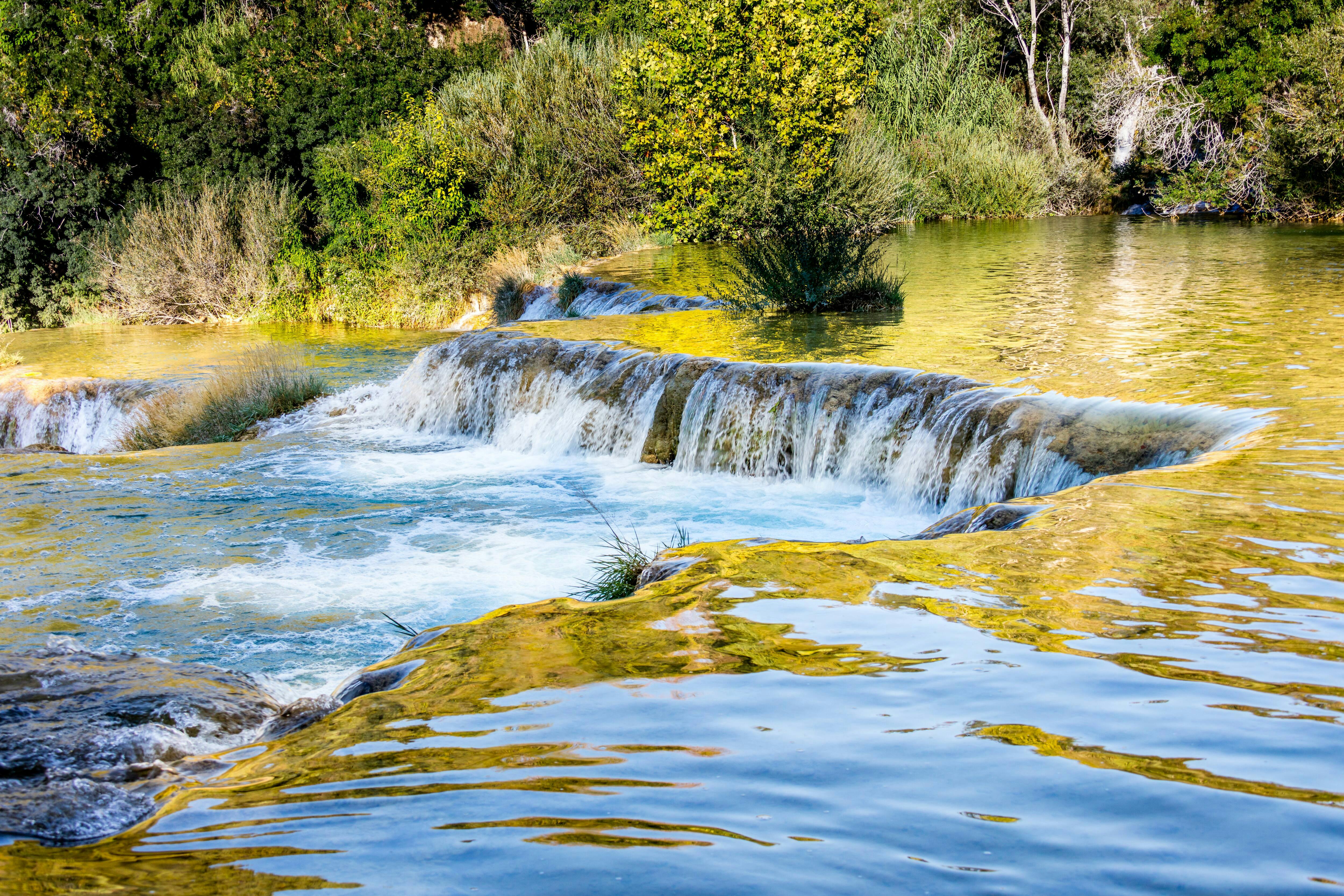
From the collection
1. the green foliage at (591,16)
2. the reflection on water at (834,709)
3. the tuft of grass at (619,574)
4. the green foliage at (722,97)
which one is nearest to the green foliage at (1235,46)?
the green foliage at (722,97)

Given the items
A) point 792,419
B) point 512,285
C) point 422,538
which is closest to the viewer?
point 422,538

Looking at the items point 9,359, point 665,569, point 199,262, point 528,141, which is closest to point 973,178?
point 528,141

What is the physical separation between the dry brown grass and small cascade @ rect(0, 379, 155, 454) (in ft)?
30.5

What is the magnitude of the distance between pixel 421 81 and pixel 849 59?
10491 millimetres

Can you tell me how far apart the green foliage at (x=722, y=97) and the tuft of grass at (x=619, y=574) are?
13.5 meters

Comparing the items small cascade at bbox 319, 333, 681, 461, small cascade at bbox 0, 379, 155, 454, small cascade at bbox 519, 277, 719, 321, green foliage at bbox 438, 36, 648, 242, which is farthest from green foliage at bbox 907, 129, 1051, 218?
small cascade at bbox 0, 379, 155, 454

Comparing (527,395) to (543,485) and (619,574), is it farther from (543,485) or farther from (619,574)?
(619,574)

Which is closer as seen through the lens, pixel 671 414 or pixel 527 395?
pixel 671 414

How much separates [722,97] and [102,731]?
18.0 metres

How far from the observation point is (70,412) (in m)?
13.3

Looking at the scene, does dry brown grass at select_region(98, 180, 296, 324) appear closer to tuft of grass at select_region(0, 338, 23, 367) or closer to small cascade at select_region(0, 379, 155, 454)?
tuft of grass at select_region(0, 338, 23, 367)

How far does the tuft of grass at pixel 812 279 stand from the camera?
11617 mm

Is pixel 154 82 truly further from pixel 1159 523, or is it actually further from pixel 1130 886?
pixel 1130 886

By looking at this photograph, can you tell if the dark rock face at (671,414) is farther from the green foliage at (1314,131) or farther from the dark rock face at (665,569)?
the green foliage at (1314,131)
